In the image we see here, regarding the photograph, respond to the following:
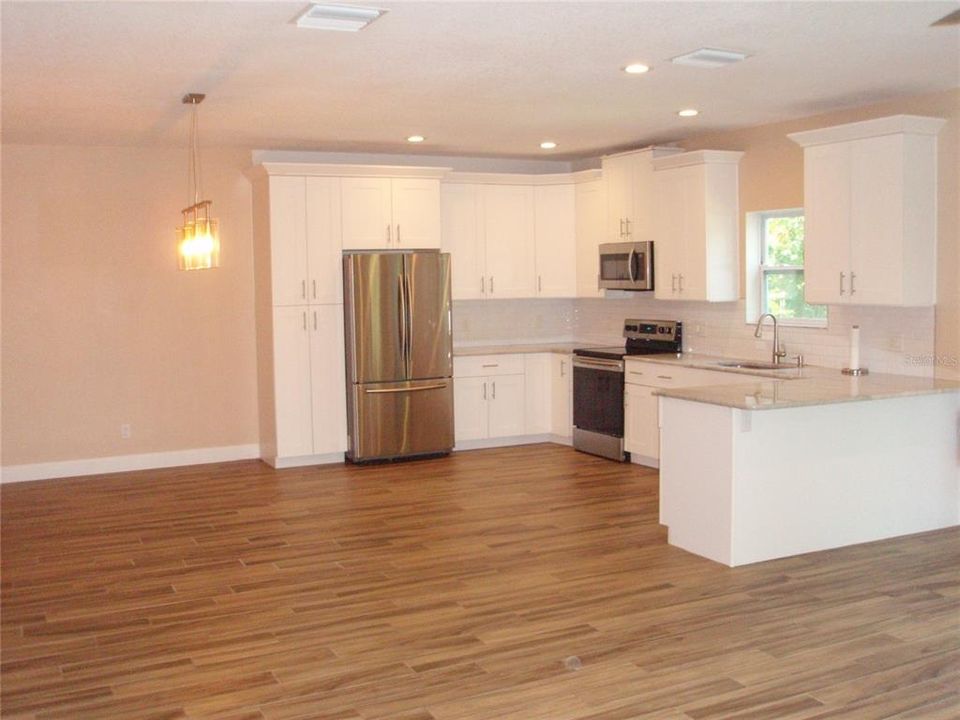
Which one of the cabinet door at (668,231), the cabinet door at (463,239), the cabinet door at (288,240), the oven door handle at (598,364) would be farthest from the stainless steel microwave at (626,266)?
the cabinet door at (288,240)

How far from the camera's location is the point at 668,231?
305 inches

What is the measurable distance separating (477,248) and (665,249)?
6.00 ft

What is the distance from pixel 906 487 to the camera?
18.7ft

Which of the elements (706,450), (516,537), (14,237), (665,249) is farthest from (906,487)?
(14,237)

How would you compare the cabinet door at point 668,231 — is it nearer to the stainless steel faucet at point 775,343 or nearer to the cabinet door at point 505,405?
the stainless steel faucet at point 775,343

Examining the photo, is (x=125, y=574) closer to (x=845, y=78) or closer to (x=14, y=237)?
(x=14, y=237)

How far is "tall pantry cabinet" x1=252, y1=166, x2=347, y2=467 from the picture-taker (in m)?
7.85

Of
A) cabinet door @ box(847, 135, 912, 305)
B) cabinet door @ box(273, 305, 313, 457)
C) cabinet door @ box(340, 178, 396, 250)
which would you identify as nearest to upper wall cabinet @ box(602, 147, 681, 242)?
cabinet door @ box(340, 178, 396, 250)

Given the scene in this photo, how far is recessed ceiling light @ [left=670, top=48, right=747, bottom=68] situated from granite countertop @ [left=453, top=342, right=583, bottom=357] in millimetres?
3881

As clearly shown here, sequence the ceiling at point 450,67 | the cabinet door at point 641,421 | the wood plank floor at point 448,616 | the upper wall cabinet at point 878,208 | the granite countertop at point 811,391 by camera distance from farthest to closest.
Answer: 1. the cabinet door at point 641,421
2. the upper wall cabinet at point 878,208
3. the granite countertop at point 811,391
4. the ceiling at point 450,67
5. the wood plank floor at point 448,616

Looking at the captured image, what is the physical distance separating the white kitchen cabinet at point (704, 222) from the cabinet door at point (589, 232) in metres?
0.93

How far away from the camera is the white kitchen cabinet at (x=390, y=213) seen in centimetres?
808

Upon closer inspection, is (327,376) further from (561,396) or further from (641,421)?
(641,421)

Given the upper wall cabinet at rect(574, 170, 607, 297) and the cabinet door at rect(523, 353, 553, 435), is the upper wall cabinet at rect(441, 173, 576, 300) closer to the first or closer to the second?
the upper wall cabinet at rect(574, 170, 607, 297)
